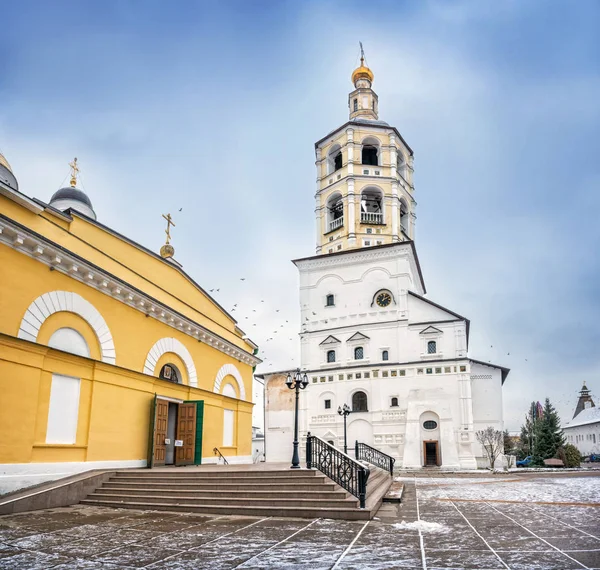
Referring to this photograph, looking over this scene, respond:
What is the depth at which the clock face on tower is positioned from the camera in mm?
35594

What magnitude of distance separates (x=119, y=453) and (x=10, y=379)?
4363mm

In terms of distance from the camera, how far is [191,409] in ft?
57.9

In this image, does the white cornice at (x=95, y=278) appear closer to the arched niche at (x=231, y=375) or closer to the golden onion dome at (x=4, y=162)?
the arched niche at (x=231, y=375)

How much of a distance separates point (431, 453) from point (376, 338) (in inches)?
310

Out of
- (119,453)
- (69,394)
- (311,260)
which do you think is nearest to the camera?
(69,394)

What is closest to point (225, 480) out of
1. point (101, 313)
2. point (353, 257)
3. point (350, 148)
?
point (101, 313)

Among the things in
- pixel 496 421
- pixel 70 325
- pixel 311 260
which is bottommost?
pixel 496 421

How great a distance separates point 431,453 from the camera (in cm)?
3209

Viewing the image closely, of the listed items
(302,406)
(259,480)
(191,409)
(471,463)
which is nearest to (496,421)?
(471,463)

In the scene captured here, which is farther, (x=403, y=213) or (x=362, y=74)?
(x=362, y=74)

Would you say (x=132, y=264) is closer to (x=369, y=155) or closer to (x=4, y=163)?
(x=4, y=163)

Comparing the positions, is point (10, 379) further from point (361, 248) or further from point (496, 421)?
point (496, 421)

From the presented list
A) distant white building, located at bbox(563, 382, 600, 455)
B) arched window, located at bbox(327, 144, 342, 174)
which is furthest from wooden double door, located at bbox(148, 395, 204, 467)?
distant white building, located at bbox(563, 382, 600, 455)

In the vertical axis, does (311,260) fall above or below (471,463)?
above
